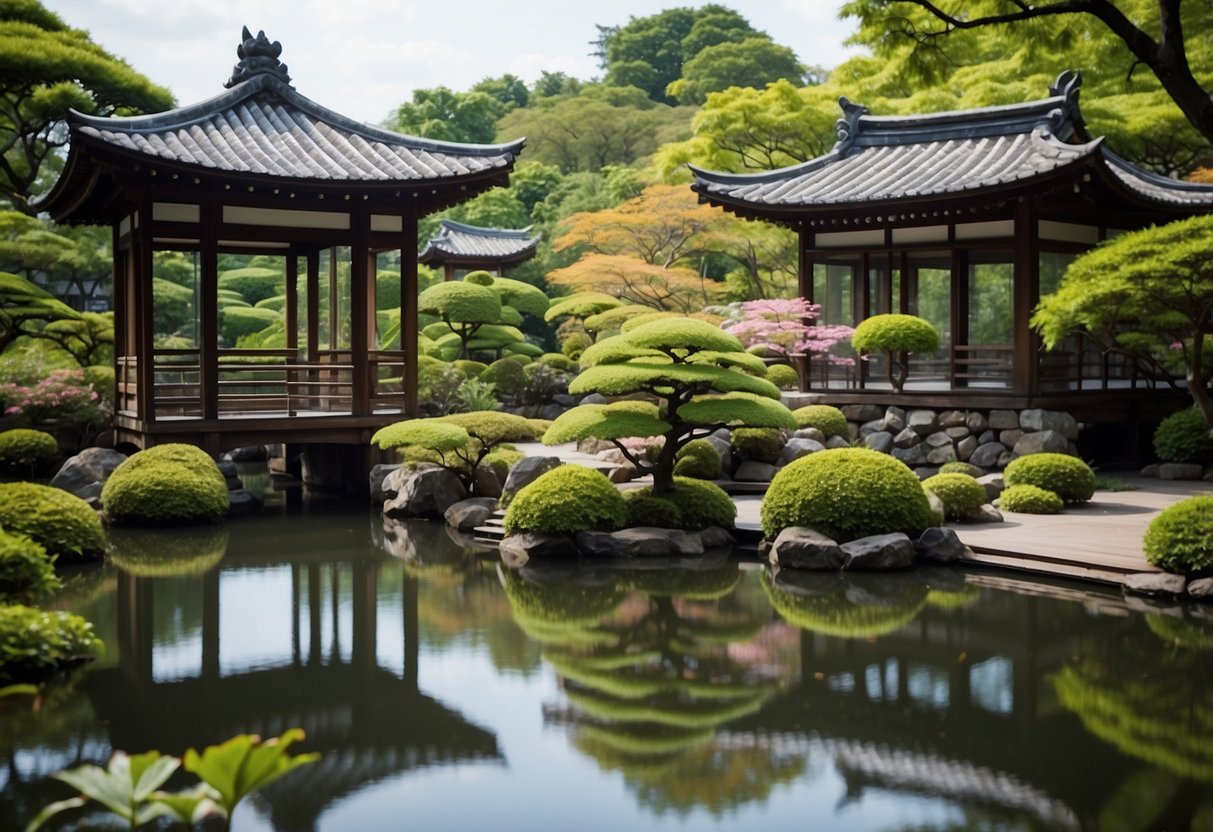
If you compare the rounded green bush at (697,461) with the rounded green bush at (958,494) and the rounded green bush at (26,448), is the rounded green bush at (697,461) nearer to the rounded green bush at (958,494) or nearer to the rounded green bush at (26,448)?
the rounded green bush at (958,494)

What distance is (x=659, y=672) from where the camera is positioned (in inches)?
289

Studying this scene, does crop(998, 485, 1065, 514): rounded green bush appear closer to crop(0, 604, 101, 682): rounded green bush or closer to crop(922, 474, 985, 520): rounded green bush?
crop(922, 474, 985, 520): rounded green bush

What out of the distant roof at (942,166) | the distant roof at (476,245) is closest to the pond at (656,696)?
the distant roof at (942,166)

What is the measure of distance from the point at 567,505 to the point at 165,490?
4.68 meters

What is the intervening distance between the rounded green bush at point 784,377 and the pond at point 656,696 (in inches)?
312

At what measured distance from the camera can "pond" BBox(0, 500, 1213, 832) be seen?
17.0ft

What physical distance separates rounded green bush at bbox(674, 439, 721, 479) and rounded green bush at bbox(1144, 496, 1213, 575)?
5791 millimetres

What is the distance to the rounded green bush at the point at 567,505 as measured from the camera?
11.4 meters

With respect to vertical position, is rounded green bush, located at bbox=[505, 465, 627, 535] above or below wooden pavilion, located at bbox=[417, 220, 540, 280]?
below

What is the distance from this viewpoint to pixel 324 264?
651 inches

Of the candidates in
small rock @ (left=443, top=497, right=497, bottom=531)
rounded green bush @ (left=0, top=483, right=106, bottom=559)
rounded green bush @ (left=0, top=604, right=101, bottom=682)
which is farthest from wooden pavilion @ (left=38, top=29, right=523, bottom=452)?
rounded green bush @ (left=0, top=604, right=101, bottom=682)

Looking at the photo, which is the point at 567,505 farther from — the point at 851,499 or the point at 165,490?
the point at 165,490

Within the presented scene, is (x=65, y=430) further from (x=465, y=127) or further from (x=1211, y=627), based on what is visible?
(x=465, y=127)

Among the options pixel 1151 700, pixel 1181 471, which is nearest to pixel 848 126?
pixel 1181 471
